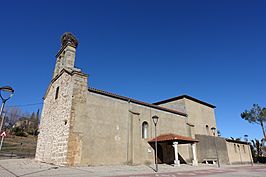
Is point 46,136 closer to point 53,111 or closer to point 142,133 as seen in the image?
point 53,111

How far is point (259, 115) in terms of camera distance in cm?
3962

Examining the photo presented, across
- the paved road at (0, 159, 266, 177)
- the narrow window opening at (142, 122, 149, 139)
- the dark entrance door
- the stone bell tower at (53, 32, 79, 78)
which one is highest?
the stone bell tower at (53, 32, 79, 78)

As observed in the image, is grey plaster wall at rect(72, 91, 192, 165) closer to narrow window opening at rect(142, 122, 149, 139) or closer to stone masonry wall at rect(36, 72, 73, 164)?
narrow window opening at rect(142, 122, 149, 139)

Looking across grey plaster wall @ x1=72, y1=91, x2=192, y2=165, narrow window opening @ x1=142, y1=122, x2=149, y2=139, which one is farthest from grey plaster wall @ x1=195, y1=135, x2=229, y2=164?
narrow window opening @ x1=142, y1=122, x2=149, y2=139

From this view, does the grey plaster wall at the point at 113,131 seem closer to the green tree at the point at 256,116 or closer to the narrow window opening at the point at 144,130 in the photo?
the narrow window opening at the point at 144,130

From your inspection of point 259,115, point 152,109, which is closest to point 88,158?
point 152,109

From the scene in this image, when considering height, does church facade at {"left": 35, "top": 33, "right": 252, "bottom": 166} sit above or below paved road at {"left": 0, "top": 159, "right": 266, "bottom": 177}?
above

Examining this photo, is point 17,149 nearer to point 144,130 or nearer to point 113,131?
point 113,131

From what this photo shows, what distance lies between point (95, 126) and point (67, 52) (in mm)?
7611

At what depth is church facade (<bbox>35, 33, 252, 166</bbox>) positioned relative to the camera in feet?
46.6

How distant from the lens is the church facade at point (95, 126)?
14.2 m

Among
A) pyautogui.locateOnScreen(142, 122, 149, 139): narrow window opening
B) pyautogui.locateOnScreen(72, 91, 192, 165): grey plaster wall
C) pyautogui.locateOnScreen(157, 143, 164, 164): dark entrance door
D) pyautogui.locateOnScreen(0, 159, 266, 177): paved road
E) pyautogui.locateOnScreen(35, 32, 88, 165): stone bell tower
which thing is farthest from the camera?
pyautogui.locateOnScreen(157, 143, 164, 164): dark entrance door

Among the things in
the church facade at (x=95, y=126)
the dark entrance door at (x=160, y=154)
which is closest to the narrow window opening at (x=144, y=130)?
the church facade at (x=95, y=126)

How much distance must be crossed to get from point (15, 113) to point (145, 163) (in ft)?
245
